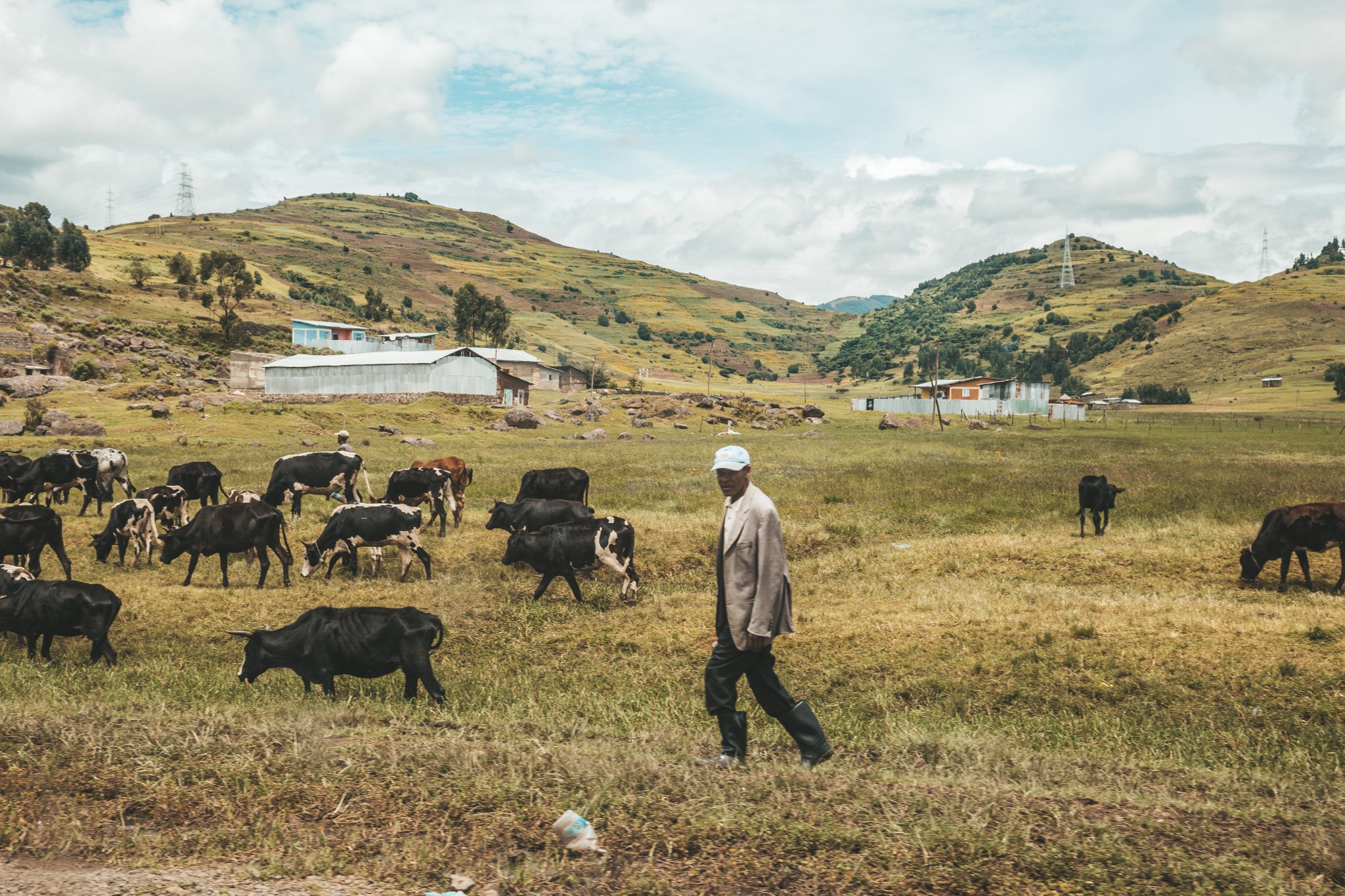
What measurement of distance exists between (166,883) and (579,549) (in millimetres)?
9705

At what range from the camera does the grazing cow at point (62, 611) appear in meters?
10.7

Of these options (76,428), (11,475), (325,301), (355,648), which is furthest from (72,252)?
(355,648)

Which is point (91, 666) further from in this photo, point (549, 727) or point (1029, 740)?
point (1029, 740)

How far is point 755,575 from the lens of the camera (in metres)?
7.11

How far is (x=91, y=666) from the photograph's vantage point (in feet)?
35.1

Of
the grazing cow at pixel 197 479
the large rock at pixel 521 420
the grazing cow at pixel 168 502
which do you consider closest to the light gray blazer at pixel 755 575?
the grazing cow at pixel 168 502

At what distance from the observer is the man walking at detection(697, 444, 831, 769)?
7051mm

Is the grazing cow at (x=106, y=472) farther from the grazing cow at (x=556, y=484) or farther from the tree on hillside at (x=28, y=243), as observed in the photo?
the tree on hillside at (x=28, y=243)

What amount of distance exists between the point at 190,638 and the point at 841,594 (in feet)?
34.1

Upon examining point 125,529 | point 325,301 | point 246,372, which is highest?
point 325,301

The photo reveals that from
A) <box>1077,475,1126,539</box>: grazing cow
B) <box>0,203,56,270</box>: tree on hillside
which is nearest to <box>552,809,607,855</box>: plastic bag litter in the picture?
<box>1077,475,1126,539</box>: grazing cow

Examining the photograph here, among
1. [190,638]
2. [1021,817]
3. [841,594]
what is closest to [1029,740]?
[1021,817]

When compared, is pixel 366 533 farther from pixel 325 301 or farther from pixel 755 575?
pixel 325 301

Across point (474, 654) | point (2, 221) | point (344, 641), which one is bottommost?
point (474, 654)
